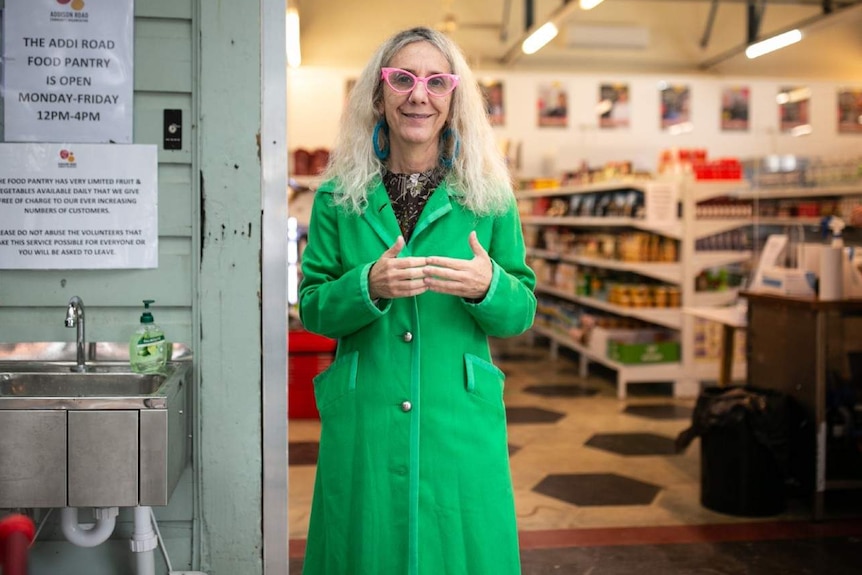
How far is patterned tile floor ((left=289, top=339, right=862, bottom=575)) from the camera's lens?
3.47 metres

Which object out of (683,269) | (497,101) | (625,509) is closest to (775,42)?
(497,101)

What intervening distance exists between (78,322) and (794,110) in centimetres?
1320

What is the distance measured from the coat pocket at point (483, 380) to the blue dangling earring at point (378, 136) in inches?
19.0

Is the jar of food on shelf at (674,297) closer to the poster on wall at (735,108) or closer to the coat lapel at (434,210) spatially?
the coat lapel at (434,210)

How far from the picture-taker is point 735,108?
13.2 m

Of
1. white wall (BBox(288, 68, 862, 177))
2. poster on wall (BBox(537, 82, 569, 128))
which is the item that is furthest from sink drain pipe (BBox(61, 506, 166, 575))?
poster on wall (BBox(537, 82, 569, 128))

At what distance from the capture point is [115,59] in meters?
2.34

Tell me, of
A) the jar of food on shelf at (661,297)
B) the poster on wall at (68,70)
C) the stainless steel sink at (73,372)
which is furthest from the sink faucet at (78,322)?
the jar of food on shelf at (661,297)

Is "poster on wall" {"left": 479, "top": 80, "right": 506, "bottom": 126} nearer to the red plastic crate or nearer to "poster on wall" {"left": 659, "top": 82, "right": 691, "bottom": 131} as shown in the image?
"poster on wall" {"left": 659, "top": 82, "right": 691, "bottom": 131}

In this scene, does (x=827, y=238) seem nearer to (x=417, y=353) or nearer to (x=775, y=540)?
(x=775, y=540)

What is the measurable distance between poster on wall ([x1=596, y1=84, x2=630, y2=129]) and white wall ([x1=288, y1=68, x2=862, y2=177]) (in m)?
0.09

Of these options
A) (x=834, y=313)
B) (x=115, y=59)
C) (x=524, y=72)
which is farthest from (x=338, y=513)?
(x=524, y=72)

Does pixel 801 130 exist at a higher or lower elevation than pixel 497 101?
lower

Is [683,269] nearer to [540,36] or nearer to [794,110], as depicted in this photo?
[540,36]
